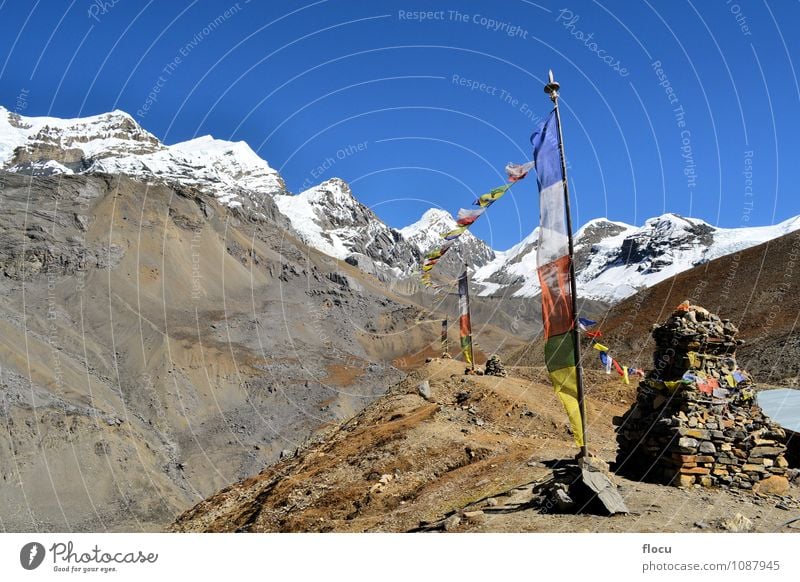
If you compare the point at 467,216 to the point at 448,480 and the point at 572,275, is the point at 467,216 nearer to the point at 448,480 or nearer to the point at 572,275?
the point at 572,275

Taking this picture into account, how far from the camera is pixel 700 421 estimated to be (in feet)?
34.8

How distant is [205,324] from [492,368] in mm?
57590

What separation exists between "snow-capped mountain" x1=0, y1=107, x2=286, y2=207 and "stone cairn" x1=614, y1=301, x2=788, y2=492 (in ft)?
452

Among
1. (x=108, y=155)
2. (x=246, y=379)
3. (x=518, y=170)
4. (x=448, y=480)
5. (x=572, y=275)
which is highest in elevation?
(x=108, y=155)

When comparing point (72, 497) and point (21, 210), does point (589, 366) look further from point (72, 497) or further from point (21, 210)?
point (21, 210)

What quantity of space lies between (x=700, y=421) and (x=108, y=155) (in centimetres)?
17855

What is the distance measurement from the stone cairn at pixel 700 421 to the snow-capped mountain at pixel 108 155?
138 m

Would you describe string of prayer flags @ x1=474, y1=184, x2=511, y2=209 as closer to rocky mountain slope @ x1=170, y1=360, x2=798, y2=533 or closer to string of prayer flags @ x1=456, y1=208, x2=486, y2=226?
string of prayer flags @ x1=456, y1=208, x2=486, y2=226

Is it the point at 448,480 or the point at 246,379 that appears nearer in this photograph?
the point at 448,480

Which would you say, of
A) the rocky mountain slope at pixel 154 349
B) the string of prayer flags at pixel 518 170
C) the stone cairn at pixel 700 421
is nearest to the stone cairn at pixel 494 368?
the rocky mountain slope at pixel 154 349

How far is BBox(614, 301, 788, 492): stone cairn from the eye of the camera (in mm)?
10461

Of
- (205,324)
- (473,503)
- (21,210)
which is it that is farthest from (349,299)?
(473,503)

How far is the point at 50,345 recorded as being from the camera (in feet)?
183

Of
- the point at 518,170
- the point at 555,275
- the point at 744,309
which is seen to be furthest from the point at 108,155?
the point at 555,275
